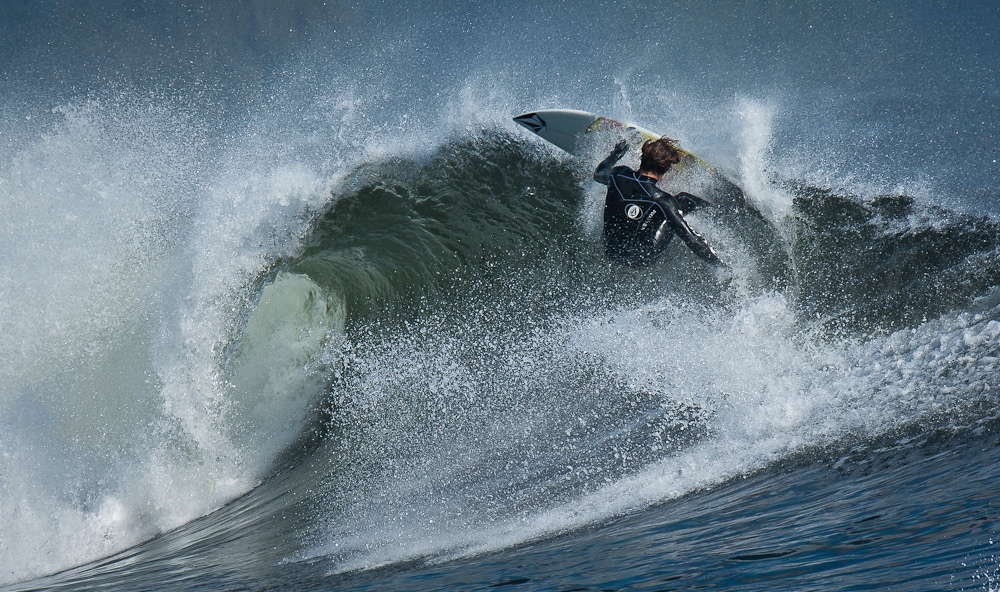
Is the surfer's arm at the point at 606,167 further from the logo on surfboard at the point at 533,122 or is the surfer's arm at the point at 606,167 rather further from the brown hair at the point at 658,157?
the logo on surfboard at the point at 533,122

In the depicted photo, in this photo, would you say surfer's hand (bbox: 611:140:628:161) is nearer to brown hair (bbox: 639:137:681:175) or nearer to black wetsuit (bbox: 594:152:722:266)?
black wetsuit (bbox: 594:152:722:266)

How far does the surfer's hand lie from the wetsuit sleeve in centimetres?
76

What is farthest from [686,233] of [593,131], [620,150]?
[593,131]

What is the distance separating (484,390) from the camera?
592 cm

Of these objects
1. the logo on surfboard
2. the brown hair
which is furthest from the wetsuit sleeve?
the logo on surfboard

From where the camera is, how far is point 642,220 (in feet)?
19.0

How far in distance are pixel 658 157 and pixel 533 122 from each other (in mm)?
1588

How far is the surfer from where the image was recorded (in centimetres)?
572

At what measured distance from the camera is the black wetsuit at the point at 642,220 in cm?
572

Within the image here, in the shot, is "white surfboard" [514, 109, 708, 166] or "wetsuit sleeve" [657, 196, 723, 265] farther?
"white surfboard" [514, 109, 708, 166]

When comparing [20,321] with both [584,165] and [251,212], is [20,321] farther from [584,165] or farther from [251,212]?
[584,165]

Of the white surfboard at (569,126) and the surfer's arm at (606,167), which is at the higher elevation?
the white surfboard at (569,126)

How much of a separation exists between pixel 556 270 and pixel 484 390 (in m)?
1.60

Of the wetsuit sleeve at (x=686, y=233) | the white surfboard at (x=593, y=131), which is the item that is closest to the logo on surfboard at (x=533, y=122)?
the white surfboard at (x=593, y=131)
